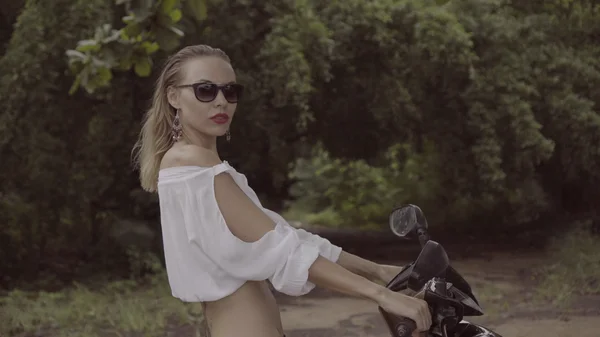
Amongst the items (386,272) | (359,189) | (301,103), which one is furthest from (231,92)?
(359,189)

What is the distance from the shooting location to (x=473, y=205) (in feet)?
48.0

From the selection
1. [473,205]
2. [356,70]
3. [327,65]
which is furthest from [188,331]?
[473,205]

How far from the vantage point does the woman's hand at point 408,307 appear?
1.94m

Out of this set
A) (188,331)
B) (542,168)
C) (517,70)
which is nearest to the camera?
(188,331)

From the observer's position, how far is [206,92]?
7.32 ft

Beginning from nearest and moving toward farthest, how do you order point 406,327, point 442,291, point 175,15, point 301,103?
point 406,327 → point 442,291 → point 175,15 → point 301,103

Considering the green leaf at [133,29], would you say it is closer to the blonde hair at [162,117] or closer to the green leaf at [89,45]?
the green leaf at [89,45]

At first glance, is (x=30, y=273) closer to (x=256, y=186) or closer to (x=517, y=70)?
(x=256, y=186)

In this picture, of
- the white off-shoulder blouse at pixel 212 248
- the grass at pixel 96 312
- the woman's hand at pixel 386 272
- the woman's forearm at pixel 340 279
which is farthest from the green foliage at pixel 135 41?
the grass at pixel 96 312

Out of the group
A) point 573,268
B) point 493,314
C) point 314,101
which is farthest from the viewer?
point 314,101

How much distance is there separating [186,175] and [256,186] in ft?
30.4

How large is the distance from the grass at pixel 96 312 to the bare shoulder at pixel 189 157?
4.78 m

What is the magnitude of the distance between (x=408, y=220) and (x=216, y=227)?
0.53 meters

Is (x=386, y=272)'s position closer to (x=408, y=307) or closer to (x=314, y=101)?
(x=408, y=307)
